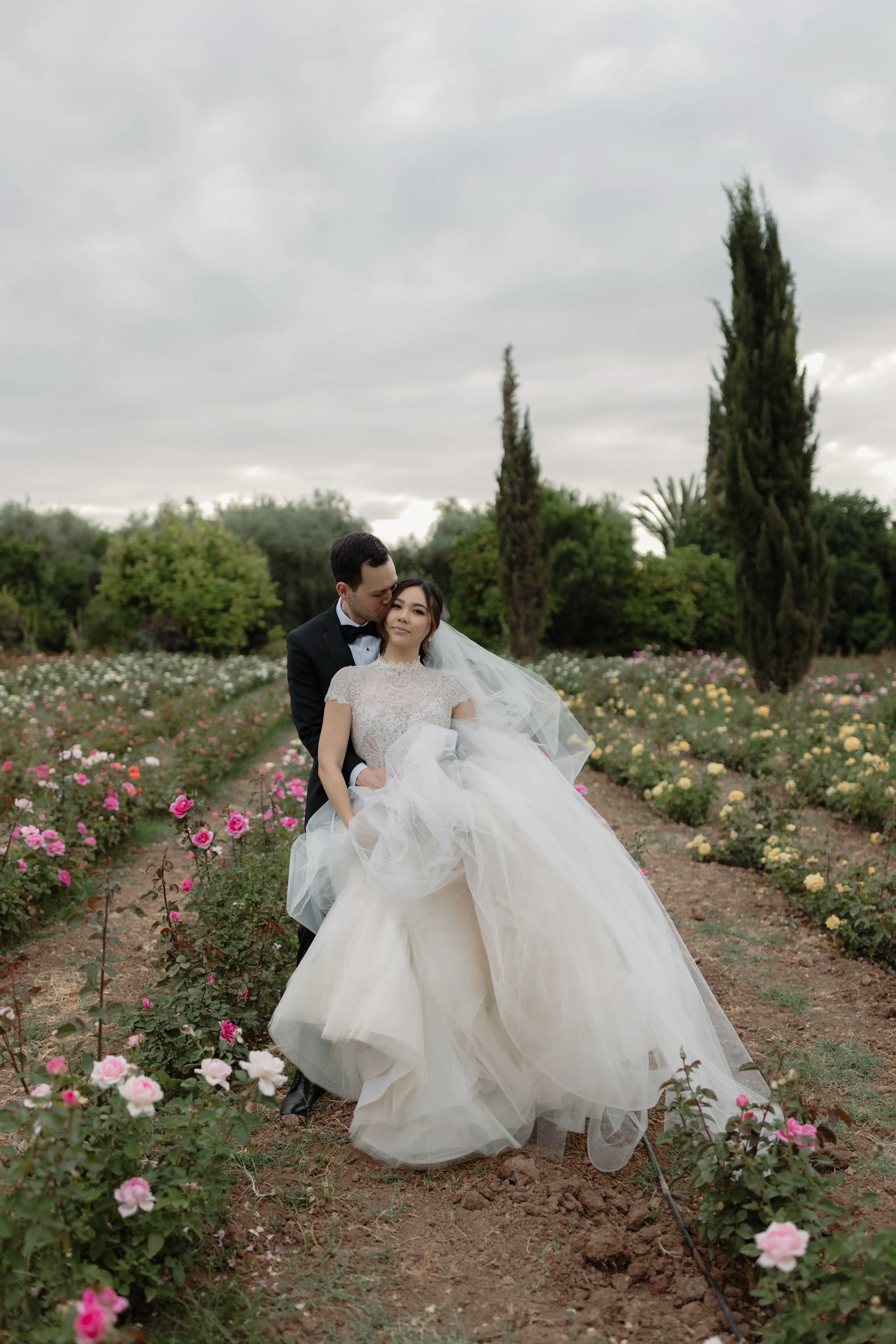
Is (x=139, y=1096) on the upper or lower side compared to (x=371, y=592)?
lower

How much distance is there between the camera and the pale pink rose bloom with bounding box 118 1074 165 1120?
6.38 ft

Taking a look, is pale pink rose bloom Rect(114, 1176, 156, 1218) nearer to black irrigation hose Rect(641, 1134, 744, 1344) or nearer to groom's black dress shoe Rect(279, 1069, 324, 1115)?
groom's black dress shoe Rect(279, 1069, 324, 1115)

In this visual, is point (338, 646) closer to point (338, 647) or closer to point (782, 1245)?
point (338, 647)

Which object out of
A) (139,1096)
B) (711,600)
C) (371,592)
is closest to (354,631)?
(371,592)

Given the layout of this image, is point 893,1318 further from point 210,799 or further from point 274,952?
point 210,799

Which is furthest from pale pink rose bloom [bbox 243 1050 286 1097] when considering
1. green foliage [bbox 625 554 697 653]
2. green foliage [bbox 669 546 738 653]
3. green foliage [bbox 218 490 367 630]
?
green foliage [bbox 218 490 367 630]

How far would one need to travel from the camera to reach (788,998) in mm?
3984

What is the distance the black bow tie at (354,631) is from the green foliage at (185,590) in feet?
63.0

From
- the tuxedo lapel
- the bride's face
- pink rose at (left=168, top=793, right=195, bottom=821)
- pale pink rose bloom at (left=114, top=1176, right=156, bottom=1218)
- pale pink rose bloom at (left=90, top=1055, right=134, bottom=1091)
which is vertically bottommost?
pale pink rose bloom at (left=114, top=1176, right=156, bottom=1218)

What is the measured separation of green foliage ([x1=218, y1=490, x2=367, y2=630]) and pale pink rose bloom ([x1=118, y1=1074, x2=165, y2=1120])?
2668 cm

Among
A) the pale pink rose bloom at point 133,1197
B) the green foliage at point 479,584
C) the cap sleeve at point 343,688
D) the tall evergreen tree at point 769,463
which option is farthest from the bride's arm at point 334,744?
the green foliage at point 479,584

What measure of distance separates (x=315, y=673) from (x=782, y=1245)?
7.46 feet

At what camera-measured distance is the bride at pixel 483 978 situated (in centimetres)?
271

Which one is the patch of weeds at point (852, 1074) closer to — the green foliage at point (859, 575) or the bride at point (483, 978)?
the bride at point (483, 978)
